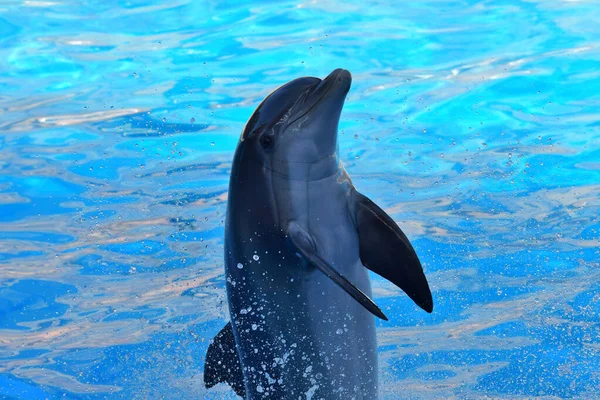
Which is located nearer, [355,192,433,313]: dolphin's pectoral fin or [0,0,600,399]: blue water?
[355,192,433,313]: dolphin's pectoral fin

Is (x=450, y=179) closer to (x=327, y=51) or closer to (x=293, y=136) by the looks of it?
(x=327, y=51)

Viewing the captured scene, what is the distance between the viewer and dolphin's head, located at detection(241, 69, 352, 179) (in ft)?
12.8

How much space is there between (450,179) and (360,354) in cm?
451

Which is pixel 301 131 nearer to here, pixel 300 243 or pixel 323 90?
pixel 323 90

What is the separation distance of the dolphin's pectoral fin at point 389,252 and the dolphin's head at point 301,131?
12.0 inches

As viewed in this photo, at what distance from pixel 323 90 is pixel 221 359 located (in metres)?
1.51

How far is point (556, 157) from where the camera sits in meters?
8.80

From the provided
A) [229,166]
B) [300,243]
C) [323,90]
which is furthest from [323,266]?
[229,166]

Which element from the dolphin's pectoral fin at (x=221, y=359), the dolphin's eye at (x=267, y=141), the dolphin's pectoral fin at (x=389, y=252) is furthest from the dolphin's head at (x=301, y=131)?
the dolphin's pectoral fin at (x=221, y=359)

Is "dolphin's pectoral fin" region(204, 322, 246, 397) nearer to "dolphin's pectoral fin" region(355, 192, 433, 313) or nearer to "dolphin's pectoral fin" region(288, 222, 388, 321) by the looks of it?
"dolphin's pectoral fin" region(288, 222, 388, 321)

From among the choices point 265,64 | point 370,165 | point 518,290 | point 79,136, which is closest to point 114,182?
point 79,136

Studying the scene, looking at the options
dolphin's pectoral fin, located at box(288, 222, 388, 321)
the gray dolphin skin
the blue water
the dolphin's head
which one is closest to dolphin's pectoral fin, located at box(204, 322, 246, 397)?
the gray dolphin skin

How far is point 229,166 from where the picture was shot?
8953 mm

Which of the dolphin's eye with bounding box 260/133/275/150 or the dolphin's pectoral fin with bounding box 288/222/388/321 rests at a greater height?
→ the dolphin's eye with bounding box 260/133/275/150
